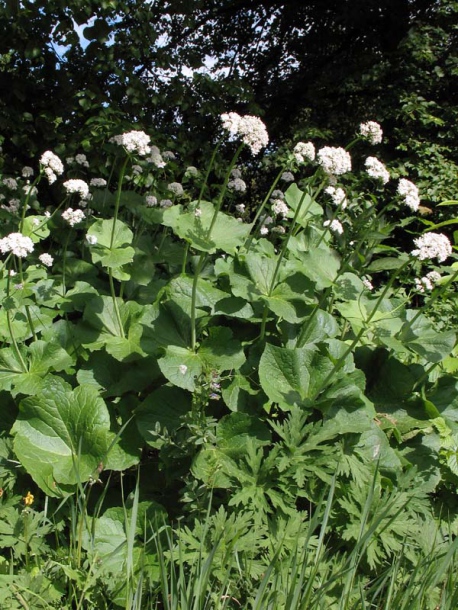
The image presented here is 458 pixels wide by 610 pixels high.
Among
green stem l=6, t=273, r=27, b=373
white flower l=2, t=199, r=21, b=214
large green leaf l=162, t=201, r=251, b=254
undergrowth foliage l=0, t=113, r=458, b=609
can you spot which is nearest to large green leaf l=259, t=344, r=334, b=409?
undergrowth foliage l=0, t=113, r=458, b=609

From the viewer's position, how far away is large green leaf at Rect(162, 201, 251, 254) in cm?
229

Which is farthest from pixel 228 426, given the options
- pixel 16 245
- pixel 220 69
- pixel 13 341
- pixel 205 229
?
pixel 220 69

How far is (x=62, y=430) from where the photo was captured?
7.58 ft

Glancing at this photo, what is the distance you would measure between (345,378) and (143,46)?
4031 mm

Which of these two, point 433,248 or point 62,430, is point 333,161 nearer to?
point 433,248

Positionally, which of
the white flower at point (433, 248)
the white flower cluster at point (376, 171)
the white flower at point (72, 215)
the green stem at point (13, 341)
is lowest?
the green stem at point (13, 341)

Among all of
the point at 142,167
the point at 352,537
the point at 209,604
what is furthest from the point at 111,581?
the point at 142,167

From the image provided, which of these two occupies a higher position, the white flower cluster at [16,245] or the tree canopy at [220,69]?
the tree canopy at [220,69]

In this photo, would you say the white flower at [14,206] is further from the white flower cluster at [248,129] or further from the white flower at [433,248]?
the white flower at [433,248]

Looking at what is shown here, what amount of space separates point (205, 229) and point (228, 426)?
834 mm

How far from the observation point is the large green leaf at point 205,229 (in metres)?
2.29

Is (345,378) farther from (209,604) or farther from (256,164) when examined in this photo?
(256,164)

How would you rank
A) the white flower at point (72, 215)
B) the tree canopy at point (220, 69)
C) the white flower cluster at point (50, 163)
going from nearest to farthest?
the white flower cluster at point (50, 163)
the white flower at point (72, 215)
the tree canopy at point (220, 69)

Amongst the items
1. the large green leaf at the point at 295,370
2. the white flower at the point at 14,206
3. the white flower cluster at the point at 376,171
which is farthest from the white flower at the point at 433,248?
the white flower at the point at 14,206
